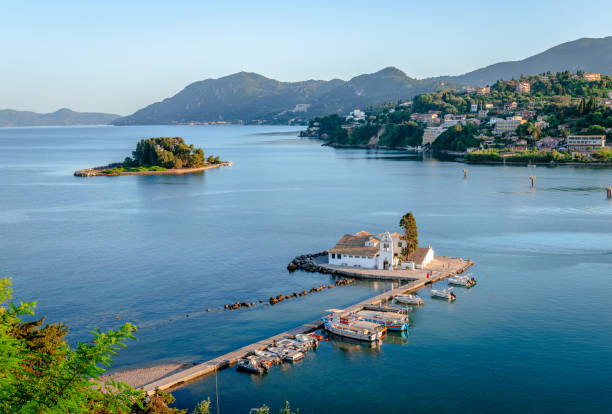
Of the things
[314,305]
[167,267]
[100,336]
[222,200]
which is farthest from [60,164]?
[100,336]

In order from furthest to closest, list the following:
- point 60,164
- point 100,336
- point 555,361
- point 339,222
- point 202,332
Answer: point 60,164 < point 339,222 < point 202,332 < point 555,361 < point 100,336

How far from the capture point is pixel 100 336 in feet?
29.2

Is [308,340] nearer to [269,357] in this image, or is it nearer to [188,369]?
[269,357]

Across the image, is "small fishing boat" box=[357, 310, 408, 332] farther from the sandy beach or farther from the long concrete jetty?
the sandy beach

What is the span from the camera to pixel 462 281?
36.4m

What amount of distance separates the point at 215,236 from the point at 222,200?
22.8 metres

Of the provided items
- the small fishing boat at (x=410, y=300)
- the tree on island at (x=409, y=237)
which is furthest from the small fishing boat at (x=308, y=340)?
the tree on island at (x=409, y=237)

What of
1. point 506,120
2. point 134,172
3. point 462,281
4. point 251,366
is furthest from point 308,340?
point 506,120

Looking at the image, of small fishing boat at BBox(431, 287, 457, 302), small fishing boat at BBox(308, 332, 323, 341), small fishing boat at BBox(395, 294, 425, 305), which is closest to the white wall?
small fishing boat at BBox(431, 287, 457, 302)

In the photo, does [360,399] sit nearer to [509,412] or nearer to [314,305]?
[509,412]

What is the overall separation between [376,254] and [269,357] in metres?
16.2

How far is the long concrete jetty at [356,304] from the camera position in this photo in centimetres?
2316

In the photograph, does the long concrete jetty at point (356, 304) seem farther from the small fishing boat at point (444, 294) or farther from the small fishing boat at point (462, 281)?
the small fishing boat at point (444, 294)

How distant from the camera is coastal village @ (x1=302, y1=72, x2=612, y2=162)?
12469 centimetres
